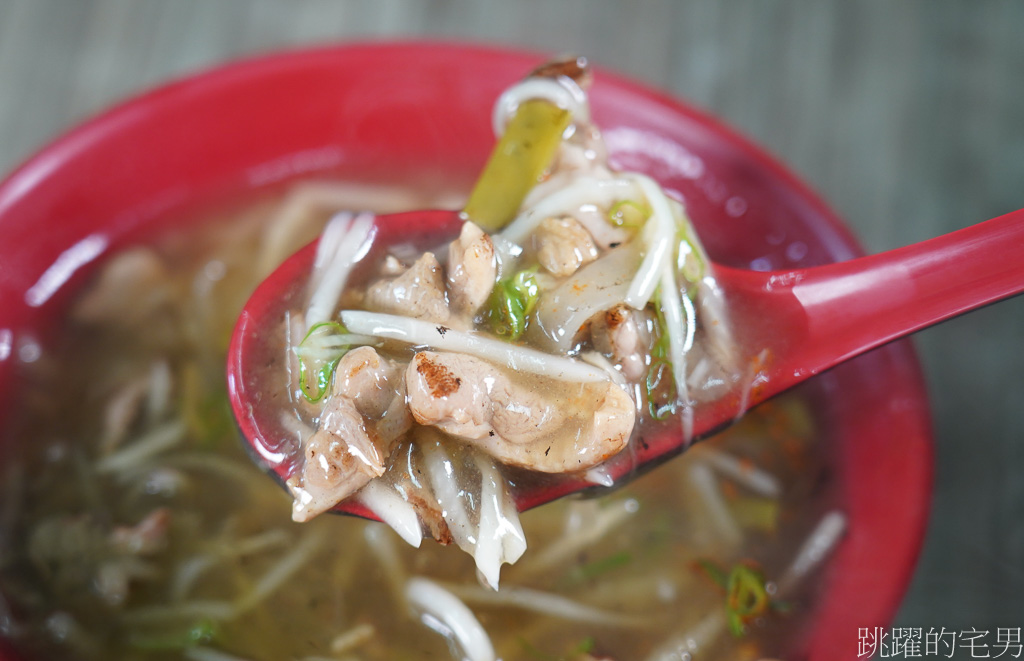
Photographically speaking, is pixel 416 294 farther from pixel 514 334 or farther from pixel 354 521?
pixel 354 521

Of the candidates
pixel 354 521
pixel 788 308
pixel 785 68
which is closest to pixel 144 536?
pixel 354 521

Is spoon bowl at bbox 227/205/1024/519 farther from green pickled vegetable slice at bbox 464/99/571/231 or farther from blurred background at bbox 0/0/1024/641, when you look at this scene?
blurred background at bbox 0/0/1024/641

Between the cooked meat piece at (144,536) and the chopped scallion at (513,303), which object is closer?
the chopped scallion at (513,303)

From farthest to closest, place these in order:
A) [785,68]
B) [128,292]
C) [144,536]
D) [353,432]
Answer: [785,68]
[128,292]
[144,536]
[353,432]

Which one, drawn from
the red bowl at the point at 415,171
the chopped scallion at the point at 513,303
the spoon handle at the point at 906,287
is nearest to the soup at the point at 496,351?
the chopped scallion at the point at 513,303

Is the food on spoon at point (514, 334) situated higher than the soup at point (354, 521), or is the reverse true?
the food on spoon at point (514, 334)
